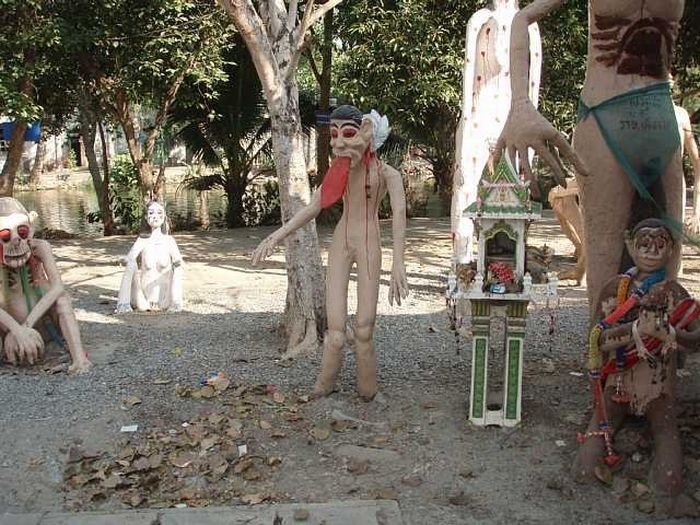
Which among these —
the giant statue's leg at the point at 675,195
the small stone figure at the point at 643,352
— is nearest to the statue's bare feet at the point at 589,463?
the small stone figure at the point at 643,352

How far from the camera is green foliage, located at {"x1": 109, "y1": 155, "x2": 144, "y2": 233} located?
15.9 meters

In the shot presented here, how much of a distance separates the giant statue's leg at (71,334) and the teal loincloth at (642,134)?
3785 mm

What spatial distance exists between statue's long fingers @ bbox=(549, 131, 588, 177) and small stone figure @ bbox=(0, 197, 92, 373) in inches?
141

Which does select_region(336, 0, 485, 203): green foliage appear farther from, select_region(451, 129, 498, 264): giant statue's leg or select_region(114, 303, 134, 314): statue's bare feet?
select_region(114, 303, 134, 314): statue's bare feet

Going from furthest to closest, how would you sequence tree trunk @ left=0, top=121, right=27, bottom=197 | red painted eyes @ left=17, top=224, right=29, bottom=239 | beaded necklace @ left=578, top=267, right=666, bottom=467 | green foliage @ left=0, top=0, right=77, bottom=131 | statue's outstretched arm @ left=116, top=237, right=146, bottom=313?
tree trunk @ left=0, top=121, right=27, bottom=197, green foliage @ left=0, top=0, right=77, bottom=131, statue's outstretched arm @ left=116, top=237, right=146, bottom=313, red painted eyes @ left=17, top=224, right=29, bottom=239, beaded necklace @ left=578, top=267, right=666, bottom=467

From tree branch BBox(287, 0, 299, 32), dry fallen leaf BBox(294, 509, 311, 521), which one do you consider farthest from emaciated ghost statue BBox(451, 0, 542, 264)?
dry fallen leaf BBox(294, 509, 311, 521)

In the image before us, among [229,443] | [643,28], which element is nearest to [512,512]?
[229,443]

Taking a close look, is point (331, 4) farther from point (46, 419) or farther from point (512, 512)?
point (512, 512)

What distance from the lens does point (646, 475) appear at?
372cm

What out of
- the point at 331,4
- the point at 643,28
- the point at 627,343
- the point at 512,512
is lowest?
the point at 512,512

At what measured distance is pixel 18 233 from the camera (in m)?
5.50

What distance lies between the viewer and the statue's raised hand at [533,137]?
3551 millimetres

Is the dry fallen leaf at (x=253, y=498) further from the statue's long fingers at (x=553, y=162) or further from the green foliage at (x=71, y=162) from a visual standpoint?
the green foliage at (x=71, y=162)

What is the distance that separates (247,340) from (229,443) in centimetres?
218
